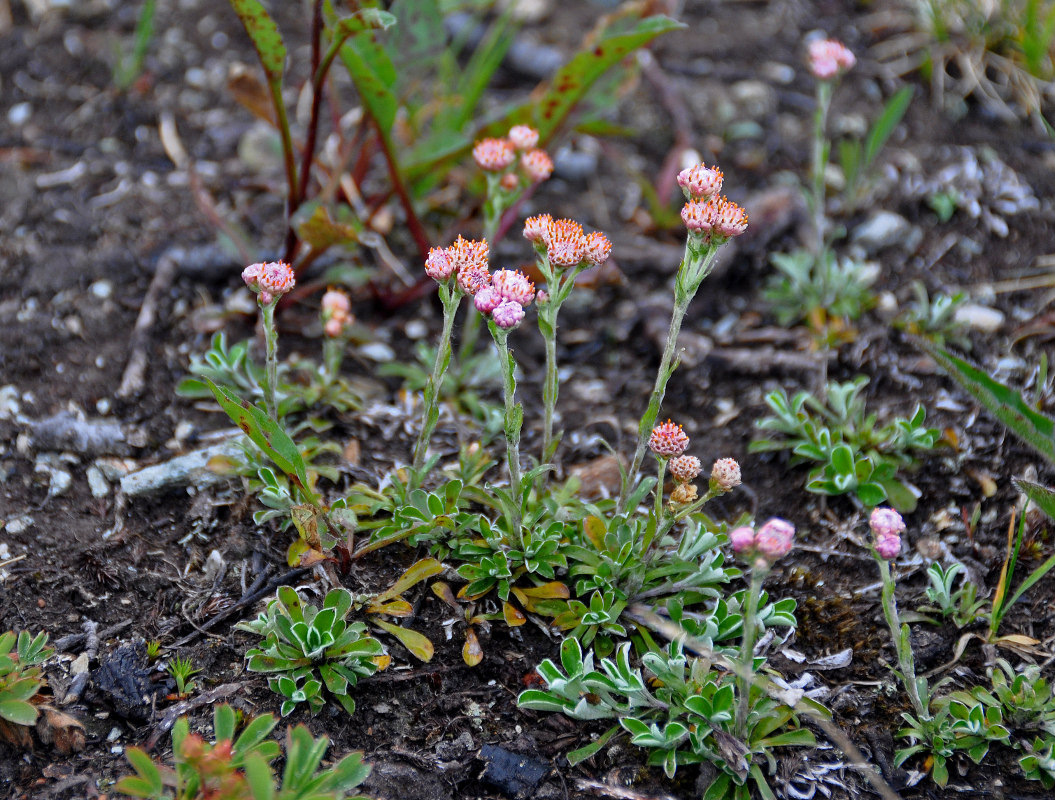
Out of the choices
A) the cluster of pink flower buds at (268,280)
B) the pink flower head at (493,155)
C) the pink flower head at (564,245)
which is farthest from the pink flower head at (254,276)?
the pink flower head at (493,155)

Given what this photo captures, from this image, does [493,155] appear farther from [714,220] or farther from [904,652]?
[904,652]

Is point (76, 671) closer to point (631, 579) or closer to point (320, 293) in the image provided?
point (631, 579)

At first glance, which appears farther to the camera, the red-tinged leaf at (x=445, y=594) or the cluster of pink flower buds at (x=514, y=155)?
the cluster of pink flower buds at (x=514, y=155)

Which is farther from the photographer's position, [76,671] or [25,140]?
[25,140]

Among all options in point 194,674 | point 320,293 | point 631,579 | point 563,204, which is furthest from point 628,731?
point 563,204

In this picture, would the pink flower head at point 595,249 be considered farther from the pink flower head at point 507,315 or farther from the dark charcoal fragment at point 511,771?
the dark charcoal fragment at point 511,771

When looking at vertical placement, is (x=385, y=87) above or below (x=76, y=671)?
above

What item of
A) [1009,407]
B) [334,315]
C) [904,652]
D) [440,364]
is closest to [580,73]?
[334,315]
